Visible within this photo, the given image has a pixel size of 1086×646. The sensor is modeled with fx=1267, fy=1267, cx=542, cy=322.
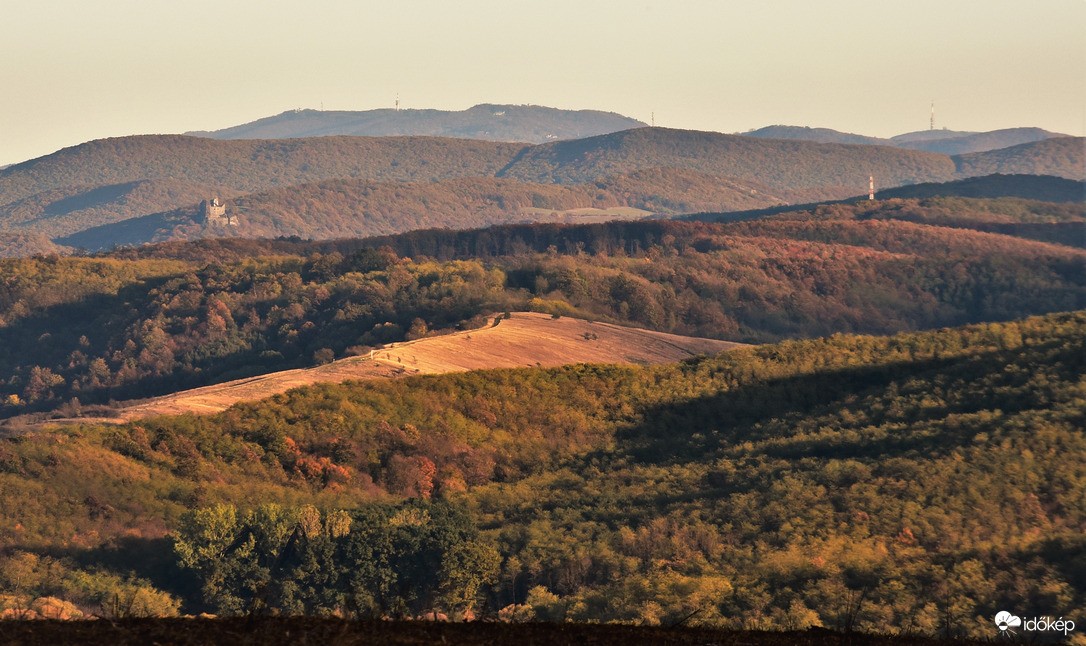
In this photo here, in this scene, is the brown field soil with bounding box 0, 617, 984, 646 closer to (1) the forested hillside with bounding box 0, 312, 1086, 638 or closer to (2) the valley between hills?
(2) the valley between hills

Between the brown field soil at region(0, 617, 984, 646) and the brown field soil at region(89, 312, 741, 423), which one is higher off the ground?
the brown field soil at region(0, 617, 984, 646)

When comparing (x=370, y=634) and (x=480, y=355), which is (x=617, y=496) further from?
(x=480, y=355)

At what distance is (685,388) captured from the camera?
82438 mm

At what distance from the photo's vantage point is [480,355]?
373ft

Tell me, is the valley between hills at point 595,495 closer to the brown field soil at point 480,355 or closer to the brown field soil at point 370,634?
the brown field soil at point 370,634

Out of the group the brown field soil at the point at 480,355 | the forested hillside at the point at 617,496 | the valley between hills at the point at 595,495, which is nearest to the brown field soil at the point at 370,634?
the valley between hills at the point at 595,495

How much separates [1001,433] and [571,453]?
24.5 metres

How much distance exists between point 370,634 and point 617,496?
41.5 meters

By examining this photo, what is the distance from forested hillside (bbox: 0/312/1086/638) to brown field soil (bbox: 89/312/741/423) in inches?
469

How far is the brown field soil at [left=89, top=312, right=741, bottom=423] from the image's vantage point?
298ft

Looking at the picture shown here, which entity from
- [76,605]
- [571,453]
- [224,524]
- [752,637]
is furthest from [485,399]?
[752,637]

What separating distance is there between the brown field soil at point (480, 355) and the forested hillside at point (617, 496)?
469 inches

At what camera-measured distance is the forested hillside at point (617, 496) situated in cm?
4412

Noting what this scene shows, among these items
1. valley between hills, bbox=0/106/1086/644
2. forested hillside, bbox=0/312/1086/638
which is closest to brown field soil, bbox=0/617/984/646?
valley between hills, bbox=0/106/1086/644
